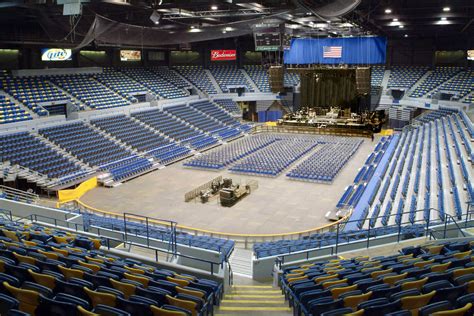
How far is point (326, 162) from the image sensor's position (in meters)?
29.6

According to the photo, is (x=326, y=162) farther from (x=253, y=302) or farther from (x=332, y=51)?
(x=253, y=302)

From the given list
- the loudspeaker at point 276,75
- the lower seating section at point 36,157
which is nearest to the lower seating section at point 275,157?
the loudspeaker at point 276,75

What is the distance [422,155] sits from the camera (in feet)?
87.7

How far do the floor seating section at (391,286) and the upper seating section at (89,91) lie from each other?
100ft

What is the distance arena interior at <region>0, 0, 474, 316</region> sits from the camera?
772cm

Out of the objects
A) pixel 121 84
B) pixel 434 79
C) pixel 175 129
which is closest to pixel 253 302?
pixel 175 129

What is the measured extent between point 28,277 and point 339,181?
21369 millimetres

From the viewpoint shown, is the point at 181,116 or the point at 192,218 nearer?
the point at 192,218

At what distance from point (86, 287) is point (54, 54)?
34458 millimetres

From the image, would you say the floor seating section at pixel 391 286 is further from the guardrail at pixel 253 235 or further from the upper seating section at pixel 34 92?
the upper seating section at pixel 34 92

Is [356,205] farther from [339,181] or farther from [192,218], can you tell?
[192,218]

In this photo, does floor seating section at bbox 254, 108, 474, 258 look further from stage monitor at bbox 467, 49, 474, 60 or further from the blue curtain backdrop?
stage monitor at bbox 467, 49, 474, 60

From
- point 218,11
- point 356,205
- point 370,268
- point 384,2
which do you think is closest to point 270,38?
point 218,11

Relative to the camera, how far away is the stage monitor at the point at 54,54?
116 feet
